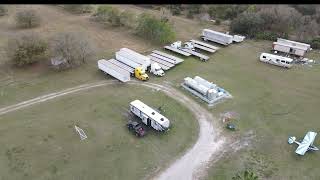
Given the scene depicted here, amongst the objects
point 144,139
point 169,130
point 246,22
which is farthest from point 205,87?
point 246,22

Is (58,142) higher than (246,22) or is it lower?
lower

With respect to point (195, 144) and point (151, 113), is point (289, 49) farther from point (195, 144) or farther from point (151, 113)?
point (151, 113)

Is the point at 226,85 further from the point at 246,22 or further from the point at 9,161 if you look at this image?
the point at 9,161

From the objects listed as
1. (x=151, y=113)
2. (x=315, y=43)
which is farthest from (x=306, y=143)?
(x=315, y=43)

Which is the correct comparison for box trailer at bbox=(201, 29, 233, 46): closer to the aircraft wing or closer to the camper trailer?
the camper trailer

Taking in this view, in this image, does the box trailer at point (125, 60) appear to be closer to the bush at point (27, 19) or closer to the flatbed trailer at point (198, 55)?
the flatbed trailer at point (198, 55)

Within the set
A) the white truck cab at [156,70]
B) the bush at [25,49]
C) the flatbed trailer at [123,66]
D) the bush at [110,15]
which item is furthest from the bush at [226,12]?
the bush at [25,49]

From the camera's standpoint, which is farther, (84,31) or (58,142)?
(84,31)
